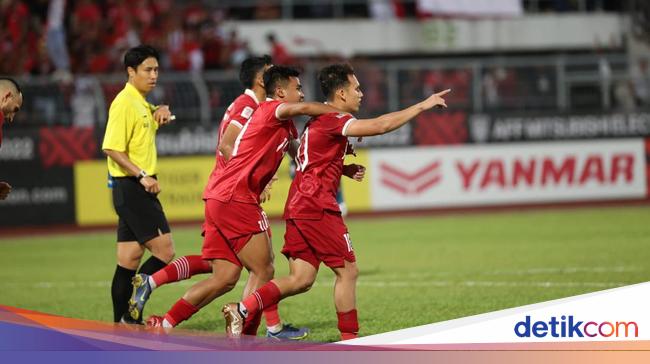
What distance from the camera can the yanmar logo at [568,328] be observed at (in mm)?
7020

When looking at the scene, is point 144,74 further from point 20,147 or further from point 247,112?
point 20,147

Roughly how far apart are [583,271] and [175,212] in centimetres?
1084

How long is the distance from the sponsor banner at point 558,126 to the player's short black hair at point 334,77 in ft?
51.1

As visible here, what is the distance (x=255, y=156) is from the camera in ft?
29.2

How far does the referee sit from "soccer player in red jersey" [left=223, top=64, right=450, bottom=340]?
5.60 feet

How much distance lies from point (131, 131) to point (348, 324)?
9.07 ft

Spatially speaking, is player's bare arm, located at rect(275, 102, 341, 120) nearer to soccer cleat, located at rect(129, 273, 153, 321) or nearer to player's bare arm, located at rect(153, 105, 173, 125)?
player's bare arm, located at rect(153, 105, 173, 125)

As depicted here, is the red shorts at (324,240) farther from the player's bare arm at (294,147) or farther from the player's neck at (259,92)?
the player's neck at (259,92)

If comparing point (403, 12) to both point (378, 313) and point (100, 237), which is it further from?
point (378, 313)

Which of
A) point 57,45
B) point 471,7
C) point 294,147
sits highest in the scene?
point 471,7

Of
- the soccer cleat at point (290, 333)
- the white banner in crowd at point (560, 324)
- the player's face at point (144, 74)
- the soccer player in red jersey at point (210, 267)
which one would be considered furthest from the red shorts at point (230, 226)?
the white banner in crowd at point (560, 324)

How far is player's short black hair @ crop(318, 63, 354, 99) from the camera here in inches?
348

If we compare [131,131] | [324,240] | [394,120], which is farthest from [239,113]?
[394,120]

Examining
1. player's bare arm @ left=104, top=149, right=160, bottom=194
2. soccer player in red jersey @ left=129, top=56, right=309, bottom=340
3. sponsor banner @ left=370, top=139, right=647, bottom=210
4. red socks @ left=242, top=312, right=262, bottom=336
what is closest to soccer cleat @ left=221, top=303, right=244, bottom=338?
red socks @ left=242, top=312, right=262, bottom=336
